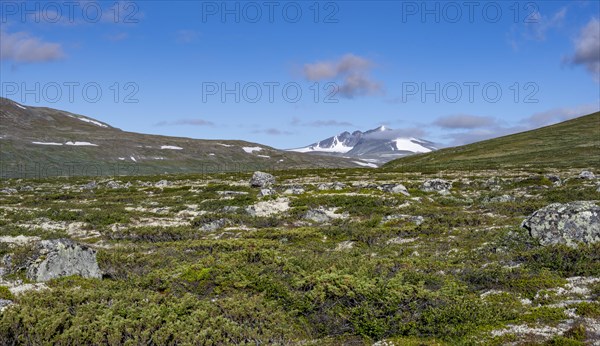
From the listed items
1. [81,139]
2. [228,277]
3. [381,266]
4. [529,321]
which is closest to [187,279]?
[228,277]

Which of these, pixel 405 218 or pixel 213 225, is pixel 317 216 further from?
pixel 213 225

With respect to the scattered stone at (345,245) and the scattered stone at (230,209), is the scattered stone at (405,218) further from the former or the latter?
the scattered stone at (230,209)

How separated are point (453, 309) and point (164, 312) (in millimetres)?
7103

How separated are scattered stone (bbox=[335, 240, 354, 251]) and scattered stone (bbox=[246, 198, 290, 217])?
39.0 feet

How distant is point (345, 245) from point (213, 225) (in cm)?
1057

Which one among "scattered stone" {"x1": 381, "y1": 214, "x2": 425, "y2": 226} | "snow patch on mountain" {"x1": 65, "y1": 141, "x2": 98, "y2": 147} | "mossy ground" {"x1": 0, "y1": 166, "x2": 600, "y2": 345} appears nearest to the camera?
"mossy ground" {"x1": 0, "y1": 166, "x2": 600, "y2": 345}

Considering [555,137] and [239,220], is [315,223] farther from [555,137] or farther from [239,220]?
[555,137]

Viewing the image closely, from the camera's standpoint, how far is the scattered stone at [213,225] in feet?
93.8

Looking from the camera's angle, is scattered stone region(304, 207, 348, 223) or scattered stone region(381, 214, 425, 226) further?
scattered stone region(304, 207, 348, 223)

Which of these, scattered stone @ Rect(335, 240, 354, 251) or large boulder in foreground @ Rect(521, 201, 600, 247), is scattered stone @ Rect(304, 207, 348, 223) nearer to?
scattered stone @ Rect(335, 240, 354, 251)

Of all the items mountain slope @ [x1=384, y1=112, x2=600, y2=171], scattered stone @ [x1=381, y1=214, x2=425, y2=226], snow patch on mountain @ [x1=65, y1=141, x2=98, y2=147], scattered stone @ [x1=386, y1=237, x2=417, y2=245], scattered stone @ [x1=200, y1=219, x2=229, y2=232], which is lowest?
scattered stone @ [x1=386, y1=237, x2=417, y2=245]

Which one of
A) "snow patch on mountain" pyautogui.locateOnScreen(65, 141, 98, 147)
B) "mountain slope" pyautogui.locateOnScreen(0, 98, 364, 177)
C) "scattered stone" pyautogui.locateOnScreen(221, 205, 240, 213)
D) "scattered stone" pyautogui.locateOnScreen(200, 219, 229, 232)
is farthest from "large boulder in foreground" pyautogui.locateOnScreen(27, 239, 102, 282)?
"snow patch on mountain" pyautogui.locateOnScreen(65, 141, 98, 147)

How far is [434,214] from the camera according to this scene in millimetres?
29109

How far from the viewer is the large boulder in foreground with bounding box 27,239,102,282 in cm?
1580
